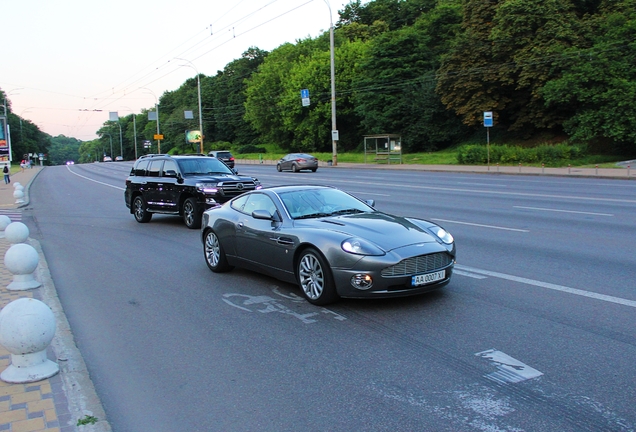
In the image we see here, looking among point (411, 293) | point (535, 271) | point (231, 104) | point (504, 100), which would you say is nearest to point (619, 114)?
point (504, 100)

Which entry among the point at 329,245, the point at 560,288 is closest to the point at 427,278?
the point at 329,245

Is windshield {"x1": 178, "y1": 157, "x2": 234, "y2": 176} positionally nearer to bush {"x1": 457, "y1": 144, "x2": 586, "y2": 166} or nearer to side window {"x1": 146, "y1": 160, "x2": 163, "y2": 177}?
side window {"x1": 146, "y1": 160, "x2": 163, "y2": 177}

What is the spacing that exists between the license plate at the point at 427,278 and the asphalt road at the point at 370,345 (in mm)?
309

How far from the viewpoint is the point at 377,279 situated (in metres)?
6.27

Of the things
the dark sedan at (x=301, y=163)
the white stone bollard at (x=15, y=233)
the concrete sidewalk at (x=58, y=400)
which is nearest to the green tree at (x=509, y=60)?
the dark sedan at (x=301, y=163)

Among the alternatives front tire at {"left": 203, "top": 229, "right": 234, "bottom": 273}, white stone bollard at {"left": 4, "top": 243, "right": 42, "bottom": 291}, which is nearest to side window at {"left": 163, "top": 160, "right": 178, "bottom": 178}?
front tire at {"left": 203, "top": 229, "right": 234, "bottom": 273}

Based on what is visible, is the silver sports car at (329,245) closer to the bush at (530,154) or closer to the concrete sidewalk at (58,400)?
the concrete sidewalk at (58,400)

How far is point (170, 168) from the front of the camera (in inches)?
595

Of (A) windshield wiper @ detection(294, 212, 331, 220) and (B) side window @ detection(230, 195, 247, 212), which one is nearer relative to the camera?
(A) windshield wiper @ detection(294, 212, 331, 220)

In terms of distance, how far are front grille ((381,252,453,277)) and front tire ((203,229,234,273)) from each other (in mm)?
3235

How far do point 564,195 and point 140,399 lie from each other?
1792 centimetres

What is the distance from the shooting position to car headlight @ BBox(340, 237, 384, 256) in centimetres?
636

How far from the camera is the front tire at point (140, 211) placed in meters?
15.5

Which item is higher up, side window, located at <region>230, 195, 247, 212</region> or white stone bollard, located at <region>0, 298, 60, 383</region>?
side window, located at <region>230, 195, 247, 212</region>
